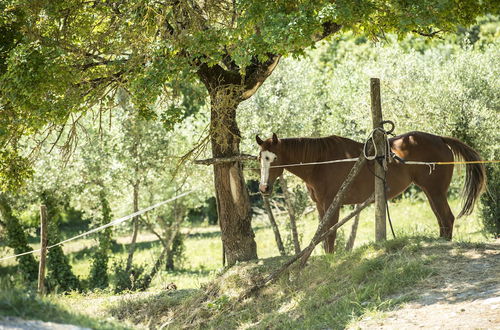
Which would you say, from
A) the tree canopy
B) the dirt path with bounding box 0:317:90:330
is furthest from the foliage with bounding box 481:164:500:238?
the dirt path with bounding box 0:317:90:330

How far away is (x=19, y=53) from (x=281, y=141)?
13.8ft

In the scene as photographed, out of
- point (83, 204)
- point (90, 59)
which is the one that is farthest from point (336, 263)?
point (83, 204)

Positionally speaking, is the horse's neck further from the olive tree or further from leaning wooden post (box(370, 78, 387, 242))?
leaning wooden post (box(370, 78, 387, 242))

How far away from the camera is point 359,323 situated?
709 cm

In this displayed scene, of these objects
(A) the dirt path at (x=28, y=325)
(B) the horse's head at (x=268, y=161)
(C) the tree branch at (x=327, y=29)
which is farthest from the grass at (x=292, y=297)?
(C) the tree branch at (x=327, y=29)

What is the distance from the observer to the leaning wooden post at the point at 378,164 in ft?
→ 29.9

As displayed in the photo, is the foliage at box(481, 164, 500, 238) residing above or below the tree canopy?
below

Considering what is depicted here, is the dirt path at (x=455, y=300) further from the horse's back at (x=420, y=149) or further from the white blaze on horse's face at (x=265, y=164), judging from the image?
the white blaze on horse's face at (x=265, y=164)

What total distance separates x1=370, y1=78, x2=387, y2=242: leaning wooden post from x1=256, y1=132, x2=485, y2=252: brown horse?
1145 millimetres

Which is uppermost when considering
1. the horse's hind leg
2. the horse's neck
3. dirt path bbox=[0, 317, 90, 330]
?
the horse's neck

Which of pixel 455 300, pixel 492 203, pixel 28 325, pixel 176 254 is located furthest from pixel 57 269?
pixel 28 325

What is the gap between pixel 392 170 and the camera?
34.8ft

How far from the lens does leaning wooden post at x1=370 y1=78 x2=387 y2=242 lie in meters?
9.11

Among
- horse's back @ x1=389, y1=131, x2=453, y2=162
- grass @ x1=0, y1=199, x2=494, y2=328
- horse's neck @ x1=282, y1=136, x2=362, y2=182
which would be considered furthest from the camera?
horse's back @ x1=389, y1=131, x2=453, y2=162
